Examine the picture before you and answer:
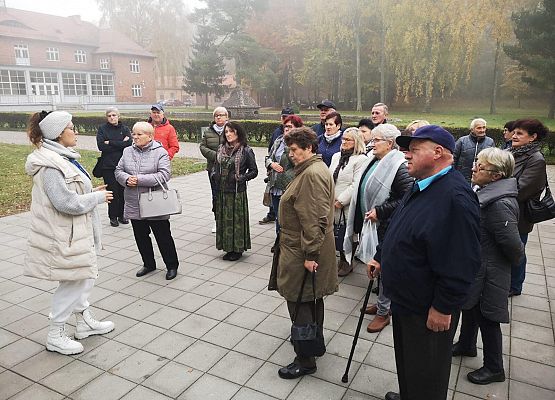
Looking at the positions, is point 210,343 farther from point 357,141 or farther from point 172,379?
point 357,141

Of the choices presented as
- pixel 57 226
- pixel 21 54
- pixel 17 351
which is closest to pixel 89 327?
pixel 17 351

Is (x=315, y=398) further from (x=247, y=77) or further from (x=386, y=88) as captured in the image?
(x=386, y=88)

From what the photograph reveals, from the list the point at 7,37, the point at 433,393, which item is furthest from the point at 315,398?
the point at 7,37

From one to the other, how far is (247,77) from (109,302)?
33.2 m

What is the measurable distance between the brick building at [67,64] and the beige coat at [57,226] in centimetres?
4585

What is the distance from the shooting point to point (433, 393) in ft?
7.72

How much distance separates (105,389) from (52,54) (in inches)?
2058

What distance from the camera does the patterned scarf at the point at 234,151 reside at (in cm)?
517

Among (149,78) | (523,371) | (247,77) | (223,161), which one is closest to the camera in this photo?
(523,371)

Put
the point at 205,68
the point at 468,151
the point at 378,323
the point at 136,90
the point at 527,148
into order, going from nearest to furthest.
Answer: the point at 378,323, the point at 527,148, the point at 468,151, the point at 205,68, the point at 136,90

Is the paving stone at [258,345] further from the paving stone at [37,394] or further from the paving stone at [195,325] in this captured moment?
the paving stone at [37,394]

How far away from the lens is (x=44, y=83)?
146 feet

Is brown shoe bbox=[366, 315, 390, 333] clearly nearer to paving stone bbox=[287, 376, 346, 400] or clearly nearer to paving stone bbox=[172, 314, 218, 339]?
paving stone bbox=[287, 376, 346, 400]

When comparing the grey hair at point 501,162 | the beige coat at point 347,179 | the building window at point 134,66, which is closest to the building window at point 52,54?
the building window at point 134,66
